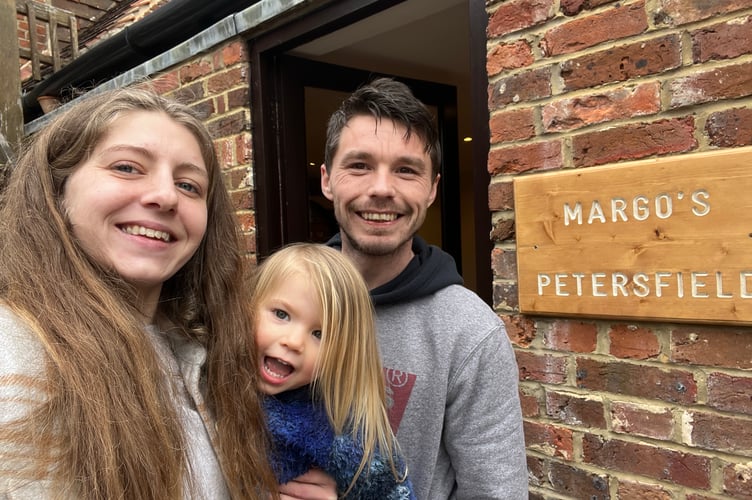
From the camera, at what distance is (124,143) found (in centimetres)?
94

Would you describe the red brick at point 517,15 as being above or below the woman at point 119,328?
above

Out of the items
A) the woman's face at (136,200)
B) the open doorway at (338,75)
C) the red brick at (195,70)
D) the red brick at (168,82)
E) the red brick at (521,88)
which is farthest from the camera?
the red brick at (168,82)

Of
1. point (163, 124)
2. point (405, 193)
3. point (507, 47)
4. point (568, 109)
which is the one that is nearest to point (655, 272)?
point (568, 109)

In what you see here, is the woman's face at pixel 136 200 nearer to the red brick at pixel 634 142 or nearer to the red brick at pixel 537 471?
the red brick at pixel 634 142

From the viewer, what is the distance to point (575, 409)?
1.56 meters

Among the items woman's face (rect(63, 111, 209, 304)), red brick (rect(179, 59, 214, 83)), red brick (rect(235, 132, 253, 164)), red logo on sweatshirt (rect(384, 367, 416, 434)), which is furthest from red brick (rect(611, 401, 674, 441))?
red brick (rect(179, 59, 214, 83))

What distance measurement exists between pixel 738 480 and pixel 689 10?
3.73ft

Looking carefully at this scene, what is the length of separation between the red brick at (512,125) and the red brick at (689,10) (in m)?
0.40

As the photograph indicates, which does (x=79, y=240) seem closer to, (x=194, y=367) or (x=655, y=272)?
(x=194, y=367)

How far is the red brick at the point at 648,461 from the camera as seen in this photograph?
1.35 metres

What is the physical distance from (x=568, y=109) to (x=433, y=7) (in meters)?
1.00

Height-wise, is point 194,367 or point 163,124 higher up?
point 163,124

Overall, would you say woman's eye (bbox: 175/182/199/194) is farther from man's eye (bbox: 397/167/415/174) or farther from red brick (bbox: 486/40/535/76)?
red brick (bbox: 486/40/535/76)

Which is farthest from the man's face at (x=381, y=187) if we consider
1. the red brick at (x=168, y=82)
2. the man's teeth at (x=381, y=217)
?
the red brick at (x=168, y=82)
